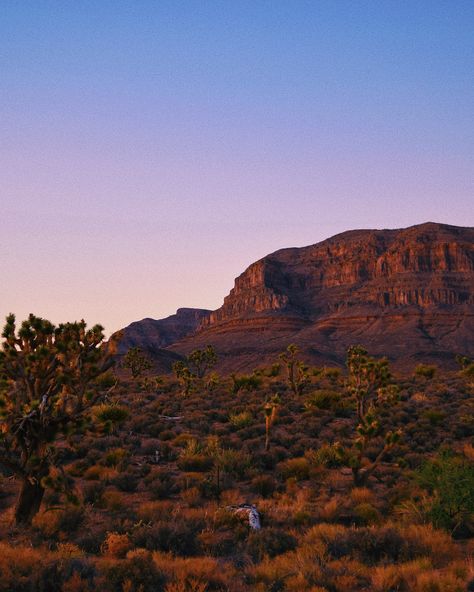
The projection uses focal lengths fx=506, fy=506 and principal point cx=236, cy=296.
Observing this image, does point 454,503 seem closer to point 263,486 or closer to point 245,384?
point 263,486

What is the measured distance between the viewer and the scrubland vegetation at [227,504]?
7.44 m

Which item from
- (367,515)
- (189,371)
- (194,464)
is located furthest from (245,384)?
(367,515)

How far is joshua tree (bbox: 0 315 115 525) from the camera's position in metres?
10.7

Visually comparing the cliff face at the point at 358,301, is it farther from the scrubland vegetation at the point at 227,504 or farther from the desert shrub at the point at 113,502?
the desert shrub at the point at 113,502

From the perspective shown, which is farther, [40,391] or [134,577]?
[40,391]

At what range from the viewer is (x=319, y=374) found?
4356cm

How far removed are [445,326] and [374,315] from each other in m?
17.7

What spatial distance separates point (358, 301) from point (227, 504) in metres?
136

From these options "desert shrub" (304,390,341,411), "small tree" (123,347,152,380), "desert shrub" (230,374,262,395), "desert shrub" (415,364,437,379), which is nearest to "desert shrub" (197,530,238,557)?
"desert shrub" (304,390,341,411)

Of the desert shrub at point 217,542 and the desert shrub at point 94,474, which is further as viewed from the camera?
the desert shrub at point 94,474

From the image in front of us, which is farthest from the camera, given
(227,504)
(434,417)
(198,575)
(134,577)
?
(434,417)

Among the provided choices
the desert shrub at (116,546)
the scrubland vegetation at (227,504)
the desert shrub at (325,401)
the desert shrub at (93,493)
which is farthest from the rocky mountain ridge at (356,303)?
the desert shrub at (116,546)

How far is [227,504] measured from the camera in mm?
12148

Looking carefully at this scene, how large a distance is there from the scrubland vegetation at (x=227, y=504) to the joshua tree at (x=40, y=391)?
0.16 ft
